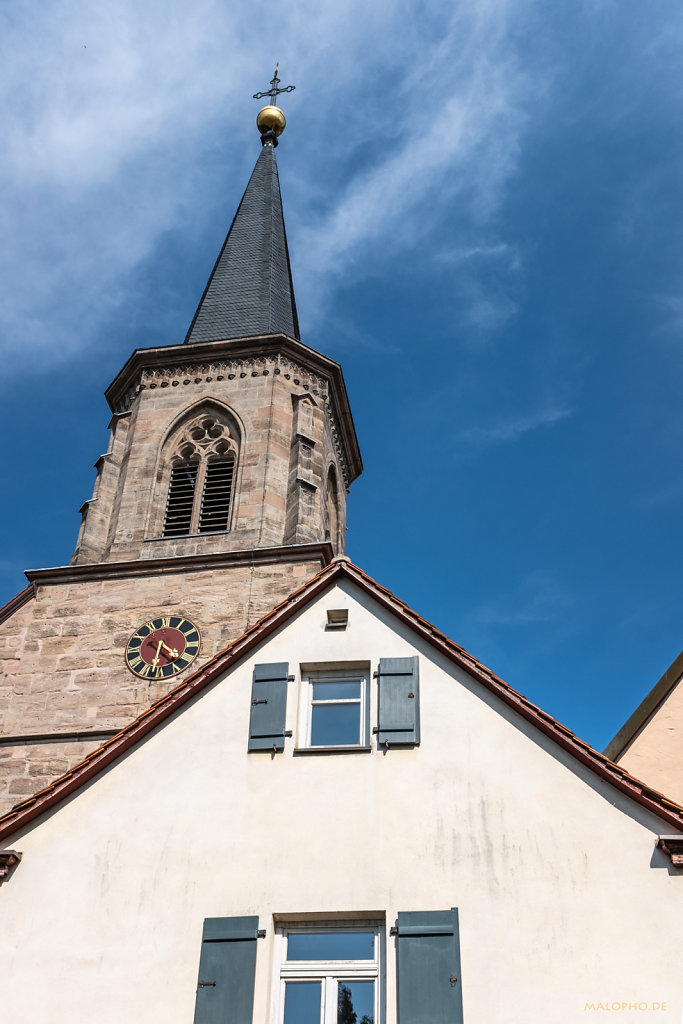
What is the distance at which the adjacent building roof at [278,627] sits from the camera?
899 cm

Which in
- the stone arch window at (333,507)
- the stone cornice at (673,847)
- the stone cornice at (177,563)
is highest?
the stone arch window at (333,507)

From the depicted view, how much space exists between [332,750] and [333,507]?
18.1 meters

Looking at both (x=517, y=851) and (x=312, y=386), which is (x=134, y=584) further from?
(x=517, y=851)

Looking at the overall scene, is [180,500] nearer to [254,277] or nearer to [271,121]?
[254,277]

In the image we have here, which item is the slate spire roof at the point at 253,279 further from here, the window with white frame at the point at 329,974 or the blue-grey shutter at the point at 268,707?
the window with white frame at the point at 329,974

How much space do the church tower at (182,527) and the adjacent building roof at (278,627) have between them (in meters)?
8.82

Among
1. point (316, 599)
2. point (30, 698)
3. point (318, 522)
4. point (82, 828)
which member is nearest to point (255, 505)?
point (318, 522)

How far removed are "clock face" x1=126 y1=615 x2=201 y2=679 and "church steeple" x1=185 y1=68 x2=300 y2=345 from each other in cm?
841

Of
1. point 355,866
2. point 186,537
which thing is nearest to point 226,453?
point 186,537

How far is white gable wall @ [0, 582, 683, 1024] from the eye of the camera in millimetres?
8344

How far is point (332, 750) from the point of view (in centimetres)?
962

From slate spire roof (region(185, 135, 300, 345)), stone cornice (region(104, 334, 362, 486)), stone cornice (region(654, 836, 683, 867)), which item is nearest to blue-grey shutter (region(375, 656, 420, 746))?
stone cornice (region(654, 836, 683, 867))

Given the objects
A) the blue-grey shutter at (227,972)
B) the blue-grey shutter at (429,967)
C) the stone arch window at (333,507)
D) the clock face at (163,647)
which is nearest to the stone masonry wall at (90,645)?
the clock face at (163,647)

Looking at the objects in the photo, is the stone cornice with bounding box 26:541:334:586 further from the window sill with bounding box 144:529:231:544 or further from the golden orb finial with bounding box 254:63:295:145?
the golden orb finial with bounding box 254:63:295:145
